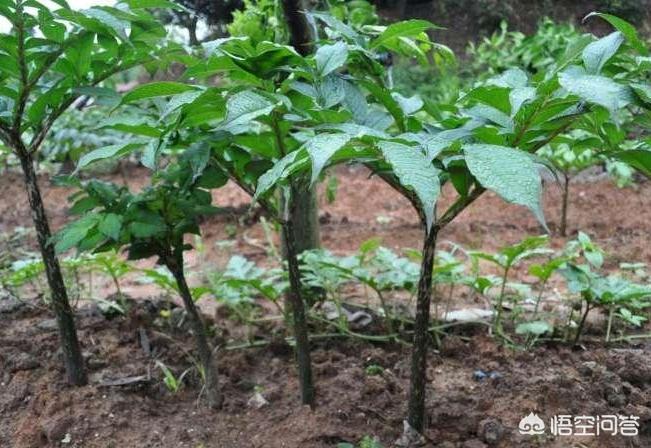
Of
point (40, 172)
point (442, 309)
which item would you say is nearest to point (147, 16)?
point (442, 309)

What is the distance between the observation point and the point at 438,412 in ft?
4.92

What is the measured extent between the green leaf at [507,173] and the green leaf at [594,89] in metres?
0.10

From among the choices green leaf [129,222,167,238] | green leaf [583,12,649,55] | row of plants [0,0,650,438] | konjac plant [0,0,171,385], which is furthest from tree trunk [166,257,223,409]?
green leaf [583,12,649,55]

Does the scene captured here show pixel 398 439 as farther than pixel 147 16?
Yes

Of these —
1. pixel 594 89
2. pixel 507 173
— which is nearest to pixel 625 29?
pixel 594 89

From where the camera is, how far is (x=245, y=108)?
0.97 meters

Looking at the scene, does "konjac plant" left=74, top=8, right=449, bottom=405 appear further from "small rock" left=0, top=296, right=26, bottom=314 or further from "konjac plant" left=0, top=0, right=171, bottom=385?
"small rock" left=0, top=296, right=26, bottom=314

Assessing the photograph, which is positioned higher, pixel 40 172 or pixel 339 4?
pixel 339 4

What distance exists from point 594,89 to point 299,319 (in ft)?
2.78

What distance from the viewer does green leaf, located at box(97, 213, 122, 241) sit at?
4.19 ft

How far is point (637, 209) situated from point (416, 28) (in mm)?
2985

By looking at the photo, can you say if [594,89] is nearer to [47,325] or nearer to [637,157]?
[637,157]

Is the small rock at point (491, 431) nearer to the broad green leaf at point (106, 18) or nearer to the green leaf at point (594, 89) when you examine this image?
the green leaf at point (594, 89)

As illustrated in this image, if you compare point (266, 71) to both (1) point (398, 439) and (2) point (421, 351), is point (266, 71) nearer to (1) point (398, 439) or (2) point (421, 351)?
(2) point (421, 351)
